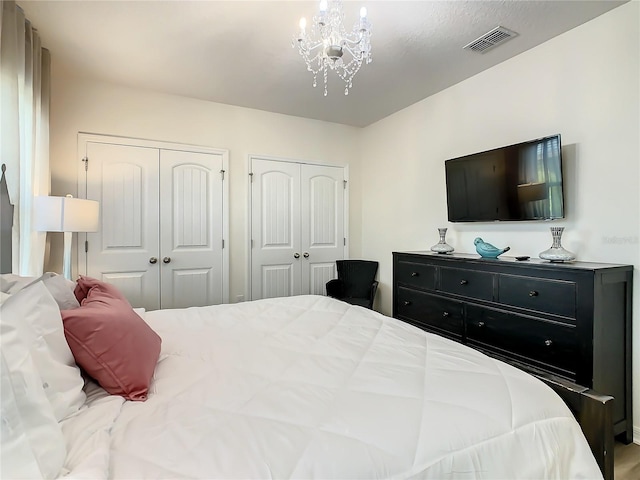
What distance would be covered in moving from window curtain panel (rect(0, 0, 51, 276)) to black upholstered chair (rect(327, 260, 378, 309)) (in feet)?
9.16

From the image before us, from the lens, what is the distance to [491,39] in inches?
95.3

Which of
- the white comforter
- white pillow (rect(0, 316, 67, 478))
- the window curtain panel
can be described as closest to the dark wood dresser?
the white comforter

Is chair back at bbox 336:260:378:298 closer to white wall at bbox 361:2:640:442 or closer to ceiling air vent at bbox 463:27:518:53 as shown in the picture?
white wall at bbox 361:2:640:442

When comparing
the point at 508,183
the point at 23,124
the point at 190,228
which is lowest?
the point at 190,228

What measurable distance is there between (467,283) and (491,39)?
1.79m

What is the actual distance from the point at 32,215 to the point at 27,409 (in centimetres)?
202

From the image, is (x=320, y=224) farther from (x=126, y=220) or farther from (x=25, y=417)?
(x=25, y=417)

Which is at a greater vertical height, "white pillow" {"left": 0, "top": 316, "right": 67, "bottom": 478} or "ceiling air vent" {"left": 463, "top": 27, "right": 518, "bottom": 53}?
"ceiling air vent" {"left": 463, "top": 27, "right": 518, "bottom": 53}

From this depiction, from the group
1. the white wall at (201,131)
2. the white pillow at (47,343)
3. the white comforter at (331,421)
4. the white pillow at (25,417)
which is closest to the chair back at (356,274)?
the white wall at (201,131)

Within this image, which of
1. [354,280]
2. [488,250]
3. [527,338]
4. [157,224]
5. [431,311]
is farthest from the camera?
[354,280]

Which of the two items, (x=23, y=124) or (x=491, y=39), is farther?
(x=491, y=39)

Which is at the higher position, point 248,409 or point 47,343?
point 47,343

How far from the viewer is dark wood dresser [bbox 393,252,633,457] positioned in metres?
1.88

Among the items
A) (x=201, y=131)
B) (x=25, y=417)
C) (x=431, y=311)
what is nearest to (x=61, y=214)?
(x=201, y=131)
